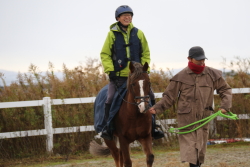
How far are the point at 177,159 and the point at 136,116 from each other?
11.2 ft

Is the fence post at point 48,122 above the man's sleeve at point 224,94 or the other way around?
the other way around

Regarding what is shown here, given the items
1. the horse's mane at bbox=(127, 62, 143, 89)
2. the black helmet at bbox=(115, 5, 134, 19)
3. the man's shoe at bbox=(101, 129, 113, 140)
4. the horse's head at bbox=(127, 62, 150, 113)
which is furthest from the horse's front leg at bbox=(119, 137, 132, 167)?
the black helmet at bbox=(115, 5, 134, 19)

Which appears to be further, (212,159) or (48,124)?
(48,124)

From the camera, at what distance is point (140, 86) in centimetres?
609

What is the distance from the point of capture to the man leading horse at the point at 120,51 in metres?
7.14

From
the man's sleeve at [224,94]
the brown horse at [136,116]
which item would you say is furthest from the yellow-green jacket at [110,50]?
the man's sleeve at [224,94]

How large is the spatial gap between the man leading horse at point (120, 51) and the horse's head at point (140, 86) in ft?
2.65

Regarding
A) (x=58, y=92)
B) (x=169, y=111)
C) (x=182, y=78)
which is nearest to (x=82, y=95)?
(x=58, y=92)

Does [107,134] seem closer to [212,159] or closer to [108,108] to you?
[108,108]

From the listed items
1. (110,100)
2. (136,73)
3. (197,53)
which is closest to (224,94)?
(197,53)

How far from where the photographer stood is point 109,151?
856 centimetres

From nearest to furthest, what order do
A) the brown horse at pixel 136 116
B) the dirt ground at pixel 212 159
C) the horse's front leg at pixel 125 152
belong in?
the brown horse at pixel 136 116
the horse's front leg at pixel 125 152
the dirt ground at pixel 212 159

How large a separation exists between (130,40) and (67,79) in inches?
254

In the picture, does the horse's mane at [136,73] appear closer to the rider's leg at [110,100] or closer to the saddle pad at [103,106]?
the saddle pad at [103,106]
